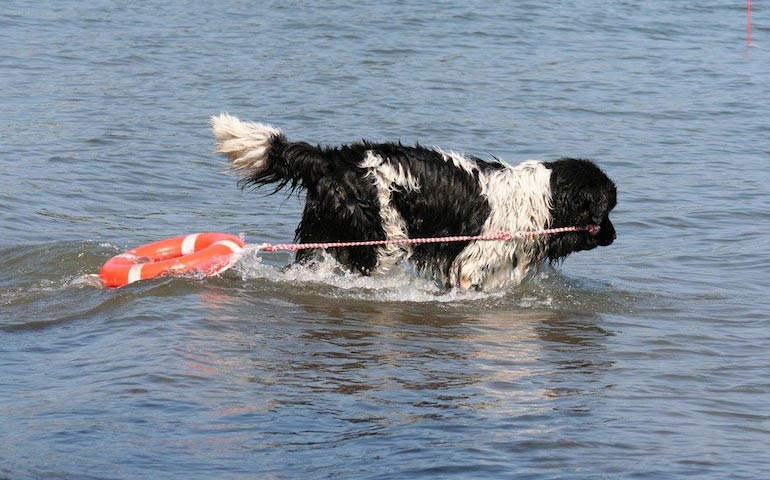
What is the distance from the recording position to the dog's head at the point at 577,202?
7523 millimetres

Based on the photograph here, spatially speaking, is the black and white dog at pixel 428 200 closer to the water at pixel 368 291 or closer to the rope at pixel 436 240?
the rope at pixel 436 240

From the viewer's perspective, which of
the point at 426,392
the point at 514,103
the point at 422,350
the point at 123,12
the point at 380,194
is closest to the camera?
the point at 426,392

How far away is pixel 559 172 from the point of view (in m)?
7.54

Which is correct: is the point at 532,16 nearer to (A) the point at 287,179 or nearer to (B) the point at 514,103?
(B) the point at 514,103

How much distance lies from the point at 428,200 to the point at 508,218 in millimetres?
524

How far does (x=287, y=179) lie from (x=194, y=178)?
3.94m

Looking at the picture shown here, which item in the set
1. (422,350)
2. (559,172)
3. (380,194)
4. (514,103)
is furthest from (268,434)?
(514,103)

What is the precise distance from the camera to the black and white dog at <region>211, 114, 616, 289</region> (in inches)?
279

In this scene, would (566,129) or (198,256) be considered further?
(566,129)

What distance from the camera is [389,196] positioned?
723cm

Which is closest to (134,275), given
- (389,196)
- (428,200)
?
(389,196)

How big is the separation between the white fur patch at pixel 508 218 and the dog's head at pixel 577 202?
0.07 metres

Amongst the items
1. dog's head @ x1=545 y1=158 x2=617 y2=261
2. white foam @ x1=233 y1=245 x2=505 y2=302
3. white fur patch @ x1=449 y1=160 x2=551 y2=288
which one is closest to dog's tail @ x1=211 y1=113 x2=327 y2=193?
white foam @ x1=233 y1=245 x2=505 y2=302

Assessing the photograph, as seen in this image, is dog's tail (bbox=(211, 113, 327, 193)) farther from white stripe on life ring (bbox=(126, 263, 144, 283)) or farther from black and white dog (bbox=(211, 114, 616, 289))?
white stripe on life ring (bbox=(126, 263, 144, 283))
